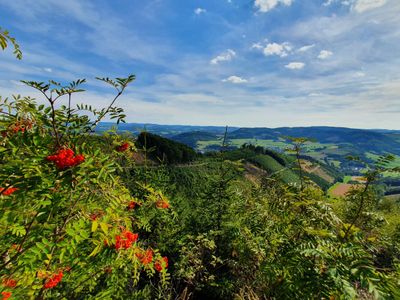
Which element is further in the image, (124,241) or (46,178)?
(124,241)

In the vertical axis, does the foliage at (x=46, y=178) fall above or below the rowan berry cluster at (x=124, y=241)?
above

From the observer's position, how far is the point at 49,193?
6.97 feet

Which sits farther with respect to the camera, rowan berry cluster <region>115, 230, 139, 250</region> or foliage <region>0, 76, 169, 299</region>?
rowan berry cluster <region>115, 230, 139, 250</region>

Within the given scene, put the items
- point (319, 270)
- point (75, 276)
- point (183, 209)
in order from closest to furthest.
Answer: point (319, 270)
point (75, 276)
point (183, 209)

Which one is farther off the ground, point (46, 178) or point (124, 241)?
point (46, 178)

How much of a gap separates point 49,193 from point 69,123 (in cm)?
76

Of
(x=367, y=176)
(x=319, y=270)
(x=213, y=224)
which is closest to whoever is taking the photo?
(x=319, y=270)

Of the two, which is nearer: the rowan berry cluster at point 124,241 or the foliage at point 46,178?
the foliage at point 46,178

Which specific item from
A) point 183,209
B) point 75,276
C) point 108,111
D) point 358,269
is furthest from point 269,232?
point 183,209

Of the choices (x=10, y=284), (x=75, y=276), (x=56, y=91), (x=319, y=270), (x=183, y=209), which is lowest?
(x=183, y=209)

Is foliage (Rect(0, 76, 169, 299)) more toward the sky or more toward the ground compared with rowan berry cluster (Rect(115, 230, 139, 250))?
more toward the sky

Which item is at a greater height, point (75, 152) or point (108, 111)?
point (108, 111)

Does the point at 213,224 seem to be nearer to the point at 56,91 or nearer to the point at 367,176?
the point at 367,176

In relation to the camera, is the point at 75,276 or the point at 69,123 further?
the point at 75,276
